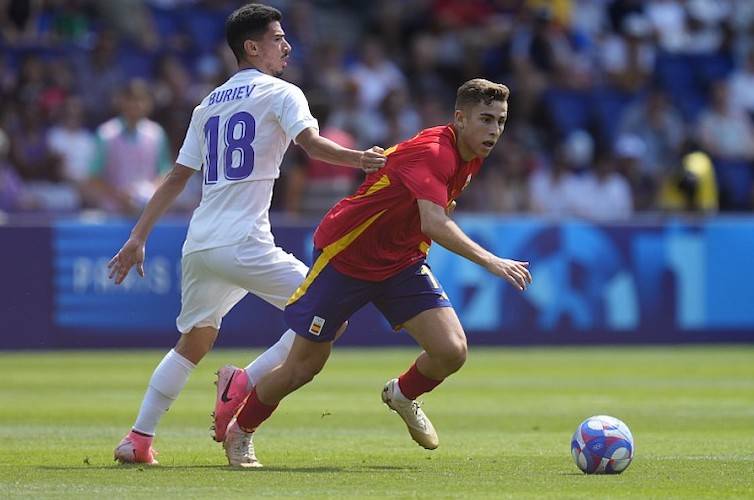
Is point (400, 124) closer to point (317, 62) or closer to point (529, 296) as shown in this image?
point (317, 62)

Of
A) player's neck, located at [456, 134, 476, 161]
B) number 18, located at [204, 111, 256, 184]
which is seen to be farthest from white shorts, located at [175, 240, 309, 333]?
player's neck, located at [456, 134, 476, 161]

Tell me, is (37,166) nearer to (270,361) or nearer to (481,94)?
(270,361)

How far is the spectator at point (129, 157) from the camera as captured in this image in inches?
665

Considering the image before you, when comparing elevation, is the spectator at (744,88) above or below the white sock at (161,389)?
above

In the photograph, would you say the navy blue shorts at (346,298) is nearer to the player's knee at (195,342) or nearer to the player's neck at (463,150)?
the player's knee at (195,342)

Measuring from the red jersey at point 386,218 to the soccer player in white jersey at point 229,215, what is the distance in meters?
0.28

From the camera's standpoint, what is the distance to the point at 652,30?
24797 mm

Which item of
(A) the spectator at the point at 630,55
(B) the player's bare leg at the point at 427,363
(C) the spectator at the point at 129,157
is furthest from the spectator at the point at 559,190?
(B) the player's bare leg at the point at 427,363

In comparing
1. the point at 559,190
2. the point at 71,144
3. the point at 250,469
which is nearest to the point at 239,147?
the point at 250,469

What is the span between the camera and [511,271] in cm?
770

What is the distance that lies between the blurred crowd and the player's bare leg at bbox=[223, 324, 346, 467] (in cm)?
888

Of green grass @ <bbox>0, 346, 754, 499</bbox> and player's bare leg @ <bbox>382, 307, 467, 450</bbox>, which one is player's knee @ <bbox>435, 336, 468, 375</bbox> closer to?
player's bare leg @ <bbox>382, 307, 467, 450</bbox>

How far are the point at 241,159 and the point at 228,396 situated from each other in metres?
1.35

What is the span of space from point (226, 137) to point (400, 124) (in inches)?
493
